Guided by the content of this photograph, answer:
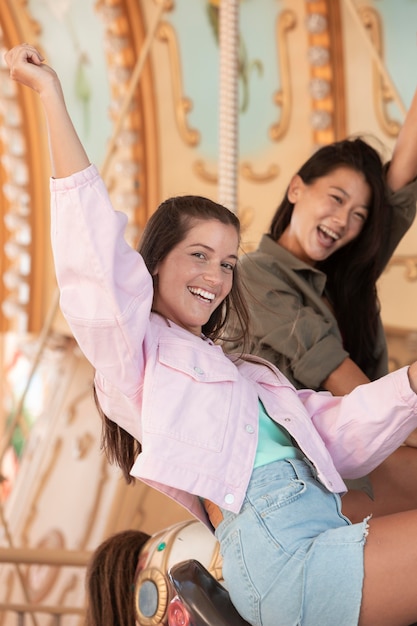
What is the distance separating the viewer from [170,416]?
109 centimetres

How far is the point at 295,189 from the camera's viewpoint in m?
1.75

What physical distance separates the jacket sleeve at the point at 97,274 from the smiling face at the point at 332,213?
65 centimetres

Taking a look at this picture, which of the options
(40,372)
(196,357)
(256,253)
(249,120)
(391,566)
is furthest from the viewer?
(40,372)

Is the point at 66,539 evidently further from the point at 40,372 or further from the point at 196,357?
the point at 196,357

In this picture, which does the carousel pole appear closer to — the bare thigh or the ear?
the ear

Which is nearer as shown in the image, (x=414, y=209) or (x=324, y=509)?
(x=324, y=509)

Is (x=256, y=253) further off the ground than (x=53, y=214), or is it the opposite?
(x=53, y=214)

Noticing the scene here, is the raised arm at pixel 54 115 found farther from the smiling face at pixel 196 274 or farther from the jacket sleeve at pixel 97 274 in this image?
the smiling face at pixel 196 274

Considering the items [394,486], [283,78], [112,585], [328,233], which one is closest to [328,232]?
[328,233]

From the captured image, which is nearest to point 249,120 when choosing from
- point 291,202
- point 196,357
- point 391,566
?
point 291,202

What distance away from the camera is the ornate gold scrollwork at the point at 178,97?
2953mm

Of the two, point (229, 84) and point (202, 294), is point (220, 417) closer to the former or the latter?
point (202, 294)

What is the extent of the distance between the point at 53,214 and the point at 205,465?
319mm

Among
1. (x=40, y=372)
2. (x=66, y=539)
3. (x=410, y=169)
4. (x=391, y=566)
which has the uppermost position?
(x=410, y=169)
